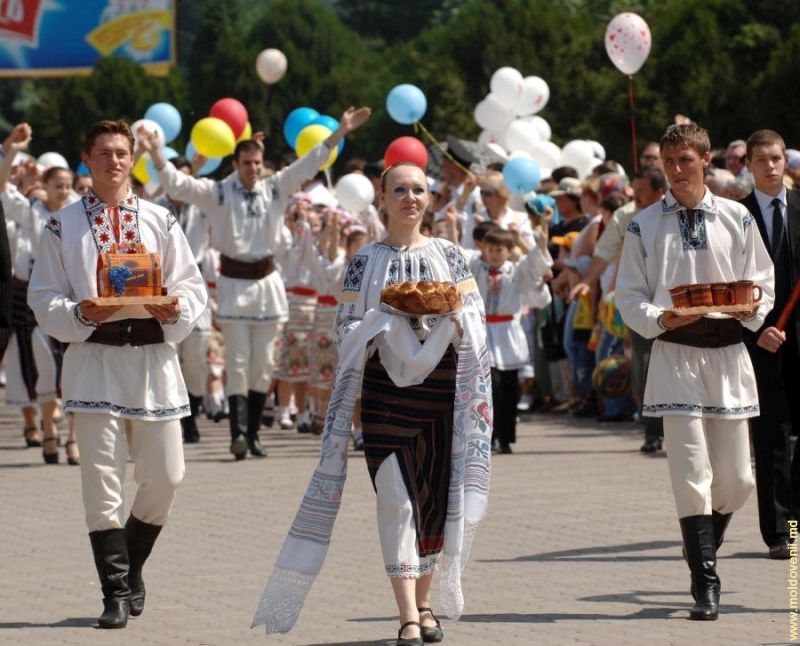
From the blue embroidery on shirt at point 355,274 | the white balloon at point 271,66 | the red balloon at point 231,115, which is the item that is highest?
the white balloon at point 271,66

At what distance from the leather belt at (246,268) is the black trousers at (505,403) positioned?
182 centimetres

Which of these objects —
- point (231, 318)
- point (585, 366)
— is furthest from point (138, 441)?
point (585, 366)

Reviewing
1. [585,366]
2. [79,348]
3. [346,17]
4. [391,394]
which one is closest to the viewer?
[391,394]

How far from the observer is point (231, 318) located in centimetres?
1476

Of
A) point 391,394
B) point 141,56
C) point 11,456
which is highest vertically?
point 141,56

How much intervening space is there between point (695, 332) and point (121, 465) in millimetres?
2501

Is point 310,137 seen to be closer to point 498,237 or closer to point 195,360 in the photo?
point 195,360

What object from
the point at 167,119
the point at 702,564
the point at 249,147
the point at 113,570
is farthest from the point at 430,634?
the point at 167,119

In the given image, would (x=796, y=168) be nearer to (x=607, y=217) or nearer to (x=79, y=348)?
(x=607, y=217)

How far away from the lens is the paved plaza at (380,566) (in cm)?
820

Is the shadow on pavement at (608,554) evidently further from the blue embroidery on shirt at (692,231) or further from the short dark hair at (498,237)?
the short dark hair at (498,237)

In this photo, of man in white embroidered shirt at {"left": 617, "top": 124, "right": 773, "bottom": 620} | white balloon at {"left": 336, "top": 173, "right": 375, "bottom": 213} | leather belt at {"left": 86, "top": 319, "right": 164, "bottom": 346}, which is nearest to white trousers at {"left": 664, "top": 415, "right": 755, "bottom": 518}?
man in white embroidered shirt at {"left": 617, "top": 124, "right": 773, "bottom": 620}

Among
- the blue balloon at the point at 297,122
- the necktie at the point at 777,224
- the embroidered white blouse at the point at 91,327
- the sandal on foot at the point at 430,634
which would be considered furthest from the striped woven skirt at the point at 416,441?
the blue balloon at the point at 297,122

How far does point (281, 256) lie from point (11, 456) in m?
2.65
